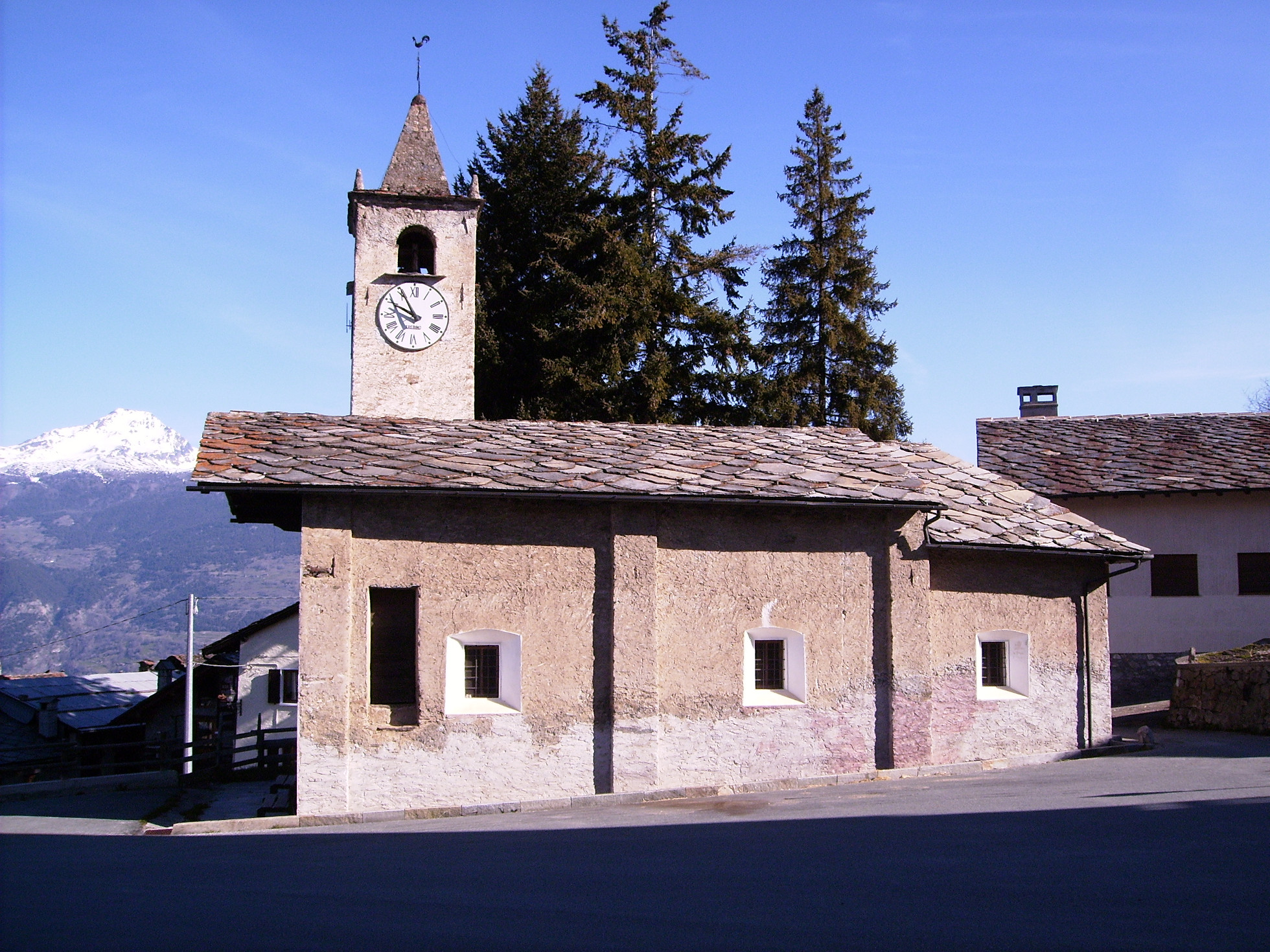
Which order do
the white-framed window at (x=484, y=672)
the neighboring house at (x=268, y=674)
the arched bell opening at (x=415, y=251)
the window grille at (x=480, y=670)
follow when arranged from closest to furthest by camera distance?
the white-framed window at (x=484, y=672) < the window grille at (x=480, y=670) < the arched bell opening at (x=415, y=251) < the neighboring house at (x=268, y=674)

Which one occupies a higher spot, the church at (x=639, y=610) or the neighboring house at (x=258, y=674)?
the church at (x=639, y=610)

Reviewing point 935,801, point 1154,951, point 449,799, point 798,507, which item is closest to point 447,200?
point 798,507

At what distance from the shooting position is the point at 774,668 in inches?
546

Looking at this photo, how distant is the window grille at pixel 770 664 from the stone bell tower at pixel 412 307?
7670mm

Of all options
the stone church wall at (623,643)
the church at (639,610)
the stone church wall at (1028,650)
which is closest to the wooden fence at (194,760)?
the church at (639,610)

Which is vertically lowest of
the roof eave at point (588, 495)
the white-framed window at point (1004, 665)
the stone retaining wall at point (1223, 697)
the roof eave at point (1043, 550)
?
the stone retaining wall at point (1223, 697)

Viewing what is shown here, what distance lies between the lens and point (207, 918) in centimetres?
700

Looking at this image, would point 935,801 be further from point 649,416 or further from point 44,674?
point 44,674

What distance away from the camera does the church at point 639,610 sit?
12305 mm

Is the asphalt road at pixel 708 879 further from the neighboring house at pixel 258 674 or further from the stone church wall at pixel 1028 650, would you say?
the neighboring house at pixel 258 674

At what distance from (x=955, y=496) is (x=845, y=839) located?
811 centimetres

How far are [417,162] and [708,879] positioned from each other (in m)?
16.3

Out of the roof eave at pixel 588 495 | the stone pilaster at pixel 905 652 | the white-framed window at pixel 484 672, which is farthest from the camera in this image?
the stone pilaster at pixel 905 652

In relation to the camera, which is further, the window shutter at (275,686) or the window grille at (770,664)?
the window shutter at (275,686)
